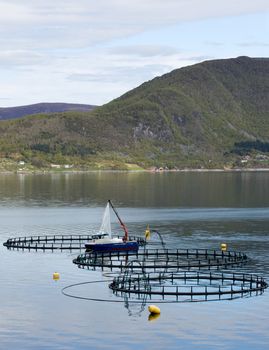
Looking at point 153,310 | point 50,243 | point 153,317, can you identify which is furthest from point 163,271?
point 50,243

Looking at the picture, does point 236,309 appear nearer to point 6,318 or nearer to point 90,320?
point 90,320

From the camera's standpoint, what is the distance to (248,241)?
17725 centimetres

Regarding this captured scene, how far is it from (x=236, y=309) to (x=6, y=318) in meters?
28.8

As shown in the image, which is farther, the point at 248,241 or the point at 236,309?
the point at 248,241

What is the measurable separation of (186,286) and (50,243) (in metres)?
58.2

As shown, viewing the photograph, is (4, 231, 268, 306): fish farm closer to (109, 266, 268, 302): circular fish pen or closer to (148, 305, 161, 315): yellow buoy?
(109, 266, 268, 302): circular fish pen

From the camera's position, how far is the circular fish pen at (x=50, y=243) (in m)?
161

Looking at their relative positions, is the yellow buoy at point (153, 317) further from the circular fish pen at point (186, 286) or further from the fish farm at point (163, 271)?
the circular fish pen at point (186, 286)

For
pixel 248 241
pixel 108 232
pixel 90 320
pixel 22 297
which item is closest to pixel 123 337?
pixel 90 320

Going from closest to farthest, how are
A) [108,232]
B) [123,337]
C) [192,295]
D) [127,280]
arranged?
[123,337]
[192,295]
[127,280]
[108,232]

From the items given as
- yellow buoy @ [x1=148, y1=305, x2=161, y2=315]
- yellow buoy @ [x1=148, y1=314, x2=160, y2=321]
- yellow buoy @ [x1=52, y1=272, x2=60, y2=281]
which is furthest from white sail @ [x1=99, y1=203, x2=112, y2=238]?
yellow buoy @ [x1=148, y1=314, x2=160, y2=321]

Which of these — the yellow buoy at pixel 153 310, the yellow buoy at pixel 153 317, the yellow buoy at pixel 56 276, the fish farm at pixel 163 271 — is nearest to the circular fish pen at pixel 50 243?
the fish farm at pixel 163 271

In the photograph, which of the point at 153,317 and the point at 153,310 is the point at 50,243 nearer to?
the point at 153,310

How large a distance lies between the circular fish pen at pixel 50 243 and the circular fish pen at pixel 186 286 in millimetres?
35491
